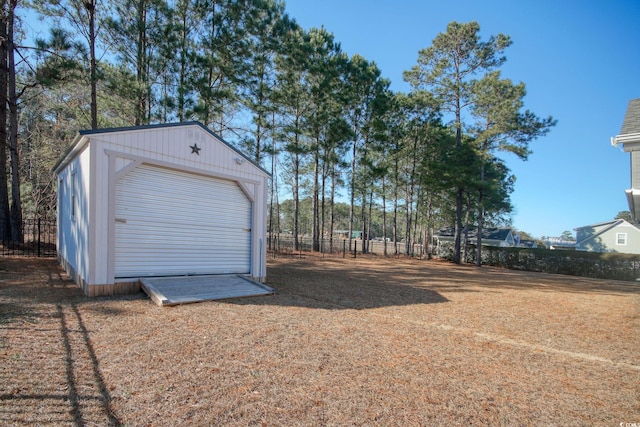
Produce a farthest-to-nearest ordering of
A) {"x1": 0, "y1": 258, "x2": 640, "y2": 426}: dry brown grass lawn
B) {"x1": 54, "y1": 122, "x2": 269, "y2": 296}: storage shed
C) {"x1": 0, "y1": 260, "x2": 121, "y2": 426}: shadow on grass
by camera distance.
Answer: {"x1": 54, "y1": 122, "x2": 269, "y2": 296}: storage shed < {"x1": 0, "y1": 258, "x2": 640, "y2": 426}: dry brown grass lawn < {"x1": 0, "y1": 260, "x2": 121, "y2": 426}: shadow on grass

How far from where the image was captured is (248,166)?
8008 millimetres

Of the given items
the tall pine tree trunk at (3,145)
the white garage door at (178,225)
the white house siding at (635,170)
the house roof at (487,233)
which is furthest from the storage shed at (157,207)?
the house roof at (487,233)

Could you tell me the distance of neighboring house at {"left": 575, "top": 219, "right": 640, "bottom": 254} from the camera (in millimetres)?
27750

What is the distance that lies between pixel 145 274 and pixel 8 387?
402 centimetres

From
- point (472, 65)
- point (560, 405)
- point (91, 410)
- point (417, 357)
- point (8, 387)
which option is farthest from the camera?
point (472, 65)

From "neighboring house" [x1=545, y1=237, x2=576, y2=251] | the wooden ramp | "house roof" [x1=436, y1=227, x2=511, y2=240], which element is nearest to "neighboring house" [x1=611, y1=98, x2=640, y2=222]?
the wooden ramp

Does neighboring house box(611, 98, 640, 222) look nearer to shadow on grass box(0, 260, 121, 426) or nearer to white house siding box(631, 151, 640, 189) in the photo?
white house siding box(631, 151, 640, 189)

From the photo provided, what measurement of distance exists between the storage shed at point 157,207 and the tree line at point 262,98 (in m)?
4.84

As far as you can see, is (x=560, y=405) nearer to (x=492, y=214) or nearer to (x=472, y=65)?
(x=472, y=65)

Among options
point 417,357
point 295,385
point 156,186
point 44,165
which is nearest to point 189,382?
point 295,385

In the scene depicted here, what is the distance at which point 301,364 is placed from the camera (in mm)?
3359

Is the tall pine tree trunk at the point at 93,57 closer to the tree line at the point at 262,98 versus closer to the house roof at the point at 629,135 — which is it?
the tree line at the point at 262,98

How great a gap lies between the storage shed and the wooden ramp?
0.26 m

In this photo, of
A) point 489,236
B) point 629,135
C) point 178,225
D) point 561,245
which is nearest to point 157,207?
point 178,225
